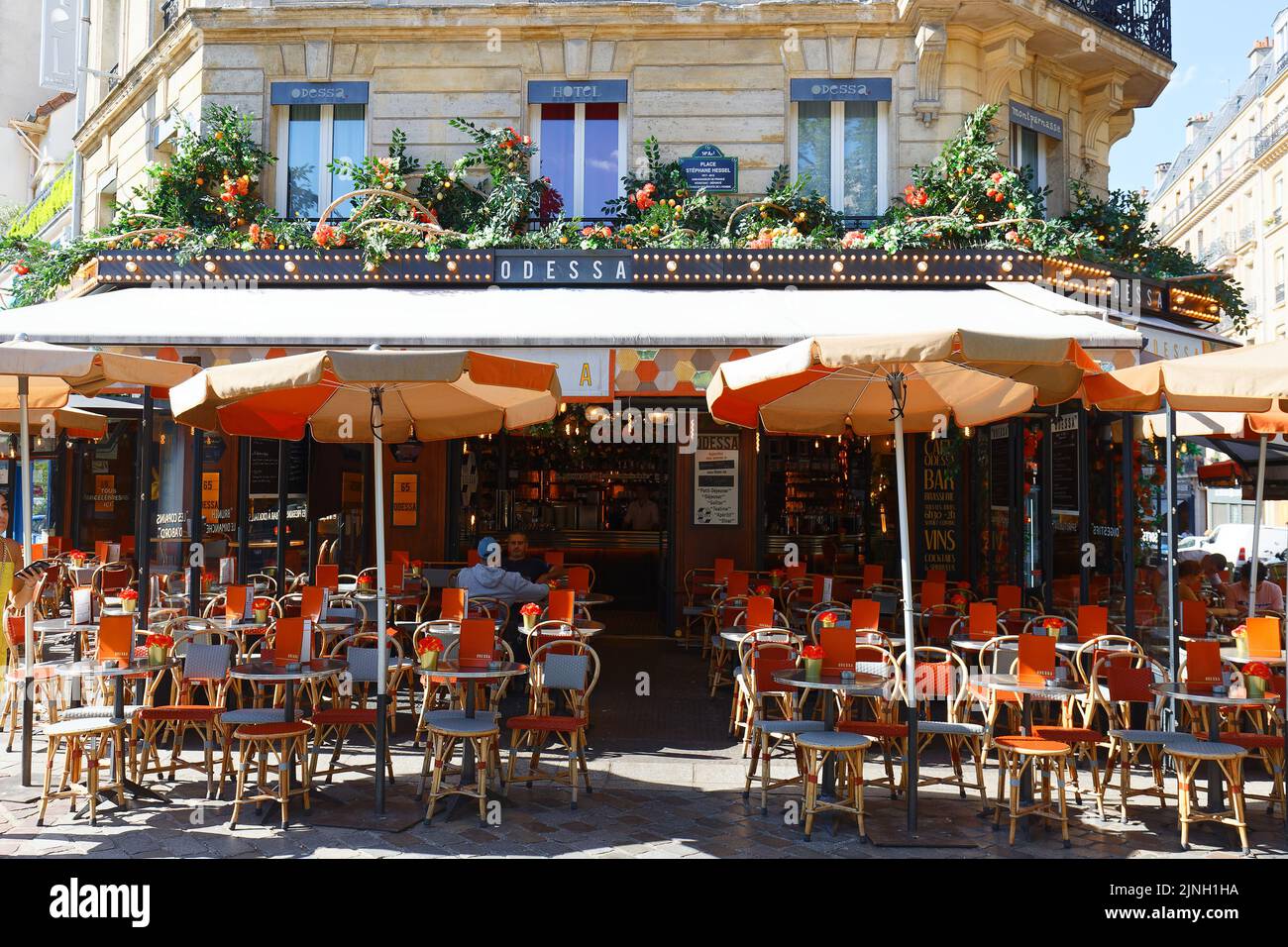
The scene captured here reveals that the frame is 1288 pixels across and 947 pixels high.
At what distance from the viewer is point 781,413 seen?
7426 mm

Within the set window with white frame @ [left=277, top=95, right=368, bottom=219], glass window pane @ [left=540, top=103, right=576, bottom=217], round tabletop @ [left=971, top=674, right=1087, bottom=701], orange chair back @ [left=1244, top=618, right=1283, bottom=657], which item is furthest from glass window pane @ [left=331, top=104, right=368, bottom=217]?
orange chair back @ [left=1244, top=618, right=1283, bottom=657]

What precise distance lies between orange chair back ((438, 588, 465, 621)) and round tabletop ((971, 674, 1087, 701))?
14.0 feet

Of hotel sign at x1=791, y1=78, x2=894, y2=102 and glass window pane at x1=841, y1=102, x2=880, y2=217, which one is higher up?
hotel sign at x1=791, y1=78, x2=894, y2=102

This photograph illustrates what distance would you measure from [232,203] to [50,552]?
5491 mm

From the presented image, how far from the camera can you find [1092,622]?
7848 millimetres

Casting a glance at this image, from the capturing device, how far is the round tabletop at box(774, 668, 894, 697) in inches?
225

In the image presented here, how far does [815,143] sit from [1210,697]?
28.5 feet

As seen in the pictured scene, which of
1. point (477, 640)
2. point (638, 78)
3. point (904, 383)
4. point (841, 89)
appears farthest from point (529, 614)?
point (841, 89)

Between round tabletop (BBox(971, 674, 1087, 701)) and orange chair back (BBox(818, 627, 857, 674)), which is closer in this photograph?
round tabletop (BBox(971, 674, 1087, 701))

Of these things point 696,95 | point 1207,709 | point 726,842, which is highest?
point 696,95

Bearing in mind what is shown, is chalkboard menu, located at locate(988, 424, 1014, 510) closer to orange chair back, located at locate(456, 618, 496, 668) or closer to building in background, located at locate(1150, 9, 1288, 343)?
orange chair back, located at locate(456, 618, 496, 668)

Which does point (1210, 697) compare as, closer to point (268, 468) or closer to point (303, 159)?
point (268, 468)
